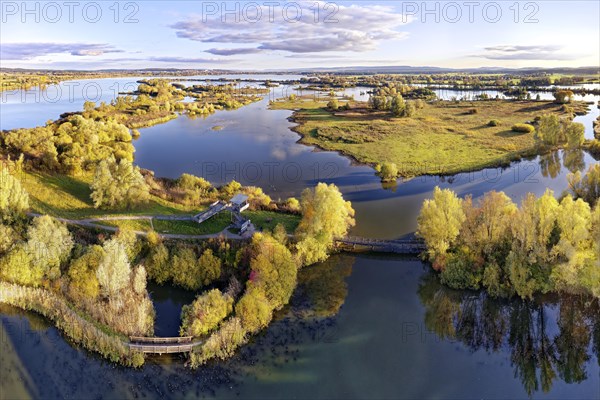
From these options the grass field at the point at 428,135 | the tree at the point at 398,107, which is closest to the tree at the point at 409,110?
the tree at the point at 398,107

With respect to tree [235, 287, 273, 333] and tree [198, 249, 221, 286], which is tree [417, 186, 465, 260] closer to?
tree [235, 287, 273, 333]

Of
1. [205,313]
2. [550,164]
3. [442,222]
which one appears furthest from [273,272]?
[550,164]

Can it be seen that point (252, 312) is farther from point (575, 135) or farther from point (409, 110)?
point (409, 110)

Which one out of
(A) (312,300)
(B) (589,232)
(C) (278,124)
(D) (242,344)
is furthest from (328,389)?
(C) (278,124)

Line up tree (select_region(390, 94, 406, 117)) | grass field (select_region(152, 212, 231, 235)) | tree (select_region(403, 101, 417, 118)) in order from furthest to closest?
tree (select_region(403, 101, 417, 118)), tree (select_region(390, 94, 406, 117)), grass field (select_region(152, 212, 231, 235))

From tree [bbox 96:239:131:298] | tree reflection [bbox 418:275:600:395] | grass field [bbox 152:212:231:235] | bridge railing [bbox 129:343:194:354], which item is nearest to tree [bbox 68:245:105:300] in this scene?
tree [bbox 96:239:131:298]

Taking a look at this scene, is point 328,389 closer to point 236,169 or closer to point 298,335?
point 298,335
